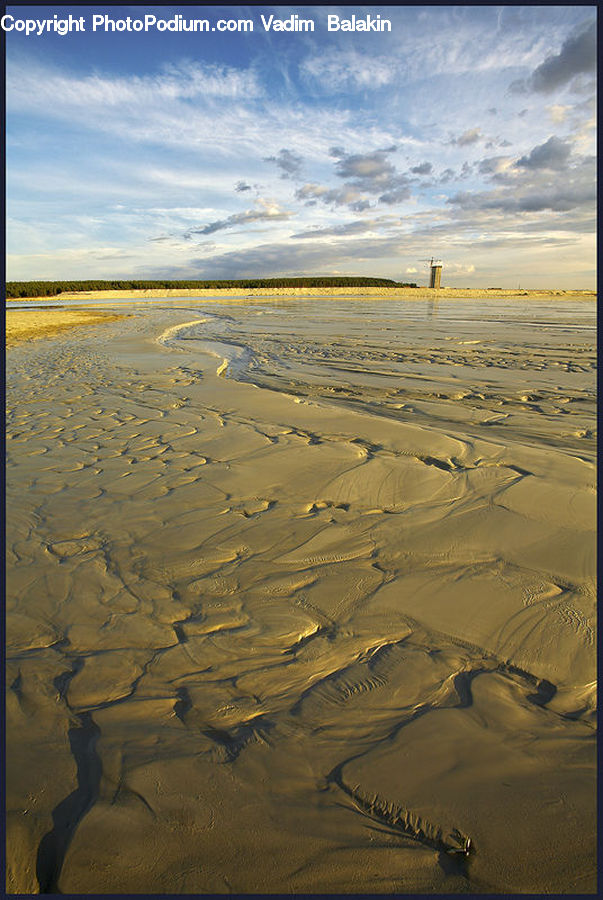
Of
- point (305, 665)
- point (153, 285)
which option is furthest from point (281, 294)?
point (305, 665)

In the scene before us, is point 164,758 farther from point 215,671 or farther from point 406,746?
point 406,746

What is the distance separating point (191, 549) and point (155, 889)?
6.07 ft

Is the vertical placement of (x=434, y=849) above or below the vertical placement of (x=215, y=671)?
below

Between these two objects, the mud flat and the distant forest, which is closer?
the mud flat

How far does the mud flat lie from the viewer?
1458mm

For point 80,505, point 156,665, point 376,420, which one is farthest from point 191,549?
point 376,420

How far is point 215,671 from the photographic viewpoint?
2.11 meters

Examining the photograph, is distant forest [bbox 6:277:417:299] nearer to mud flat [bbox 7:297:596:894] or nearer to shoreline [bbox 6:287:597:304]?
shoreline [bbox 6:287:597:304]

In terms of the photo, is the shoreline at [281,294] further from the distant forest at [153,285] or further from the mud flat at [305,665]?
the mud flat at [305,665]

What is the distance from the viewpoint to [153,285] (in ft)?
276

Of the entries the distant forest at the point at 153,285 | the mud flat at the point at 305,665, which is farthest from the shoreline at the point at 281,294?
the mud flat at the point at 305,665

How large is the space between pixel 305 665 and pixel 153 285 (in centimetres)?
9139

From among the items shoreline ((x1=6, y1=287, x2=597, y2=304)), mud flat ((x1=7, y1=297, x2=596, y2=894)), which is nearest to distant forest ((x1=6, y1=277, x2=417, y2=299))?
shoreline ((x1=6, y1=287, x2=597, y2=304))

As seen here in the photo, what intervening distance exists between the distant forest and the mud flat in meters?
68.1
